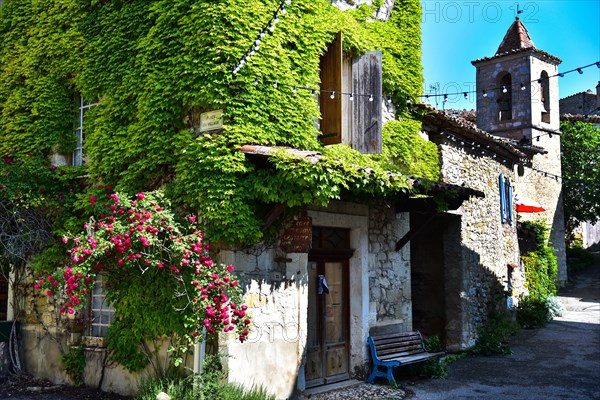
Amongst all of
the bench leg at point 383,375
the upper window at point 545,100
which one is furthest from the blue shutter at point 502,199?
the upper window at point 545,100

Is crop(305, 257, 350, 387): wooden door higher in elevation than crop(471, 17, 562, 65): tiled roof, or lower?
lower

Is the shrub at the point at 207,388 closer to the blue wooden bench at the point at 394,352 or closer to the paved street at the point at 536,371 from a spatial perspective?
the blue wooden bench at the point at 394,352

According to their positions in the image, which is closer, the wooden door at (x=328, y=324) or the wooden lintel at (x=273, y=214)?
the wooden lintel at (x=273, y=214)

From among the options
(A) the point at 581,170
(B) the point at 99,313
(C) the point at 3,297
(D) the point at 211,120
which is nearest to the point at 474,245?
(D) the point at 211,120

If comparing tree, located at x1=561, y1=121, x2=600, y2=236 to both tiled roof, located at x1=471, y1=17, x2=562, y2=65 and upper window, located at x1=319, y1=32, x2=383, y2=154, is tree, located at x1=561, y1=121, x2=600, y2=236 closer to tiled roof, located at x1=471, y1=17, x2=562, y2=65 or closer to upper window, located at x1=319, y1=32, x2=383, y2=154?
tiled roof, located at x1=471, y1=17, x2=562, y2=65

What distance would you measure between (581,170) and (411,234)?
1814cm

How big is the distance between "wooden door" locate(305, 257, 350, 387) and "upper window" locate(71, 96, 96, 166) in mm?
4179

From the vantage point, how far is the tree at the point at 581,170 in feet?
80.2

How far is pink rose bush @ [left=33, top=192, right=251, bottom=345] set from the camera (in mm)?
6445

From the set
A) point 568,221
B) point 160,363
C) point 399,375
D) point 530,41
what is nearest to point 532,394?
point 399,375

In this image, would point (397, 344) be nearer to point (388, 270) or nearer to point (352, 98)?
point (388, 270)

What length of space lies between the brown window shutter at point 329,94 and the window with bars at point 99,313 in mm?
3947

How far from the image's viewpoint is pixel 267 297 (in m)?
7.41

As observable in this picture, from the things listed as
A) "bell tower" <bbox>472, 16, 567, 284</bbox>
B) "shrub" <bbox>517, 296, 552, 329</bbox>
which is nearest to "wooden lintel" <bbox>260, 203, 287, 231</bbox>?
"shrub" <bbox>517, 296, 552, 329</bbox>
